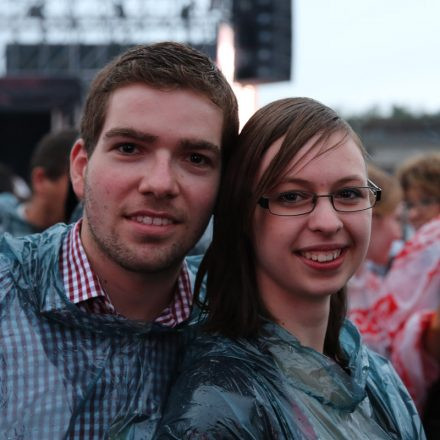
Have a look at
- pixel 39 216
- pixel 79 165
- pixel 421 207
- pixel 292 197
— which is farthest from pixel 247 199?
pixel 421 207

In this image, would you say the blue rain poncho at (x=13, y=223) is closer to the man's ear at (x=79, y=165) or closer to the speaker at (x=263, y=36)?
the man's ear at (x=79, y=165)

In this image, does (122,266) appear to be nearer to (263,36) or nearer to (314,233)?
(314,233)

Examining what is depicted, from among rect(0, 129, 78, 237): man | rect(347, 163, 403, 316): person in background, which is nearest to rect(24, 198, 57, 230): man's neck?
rect(0, 129, 78, 237): man

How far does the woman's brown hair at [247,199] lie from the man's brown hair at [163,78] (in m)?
0.08

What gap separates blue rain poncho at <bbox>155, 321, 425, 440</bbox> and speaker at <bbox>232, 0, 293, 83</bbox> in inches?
295

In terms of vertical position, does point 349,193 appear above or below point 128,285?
above

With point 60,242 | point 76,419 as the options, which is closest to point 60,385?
point 76,419

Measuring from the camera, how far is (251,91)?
331 inches

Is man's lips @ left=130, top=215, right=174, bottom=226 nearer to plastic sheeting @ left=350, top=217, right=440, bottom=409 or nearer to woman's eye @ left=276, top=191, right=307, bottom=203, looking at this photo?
woman's eye @ left=276, top=191, right=307, bottom=203

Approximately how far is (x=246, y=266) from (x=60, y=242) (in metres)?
0.42

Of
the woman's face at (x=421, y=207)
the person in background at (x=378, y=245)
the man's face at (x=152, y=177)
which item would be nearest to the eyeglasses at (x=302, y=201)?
the man's face at (x=152, y=177)

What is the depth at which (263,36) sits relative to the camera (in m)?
8.88

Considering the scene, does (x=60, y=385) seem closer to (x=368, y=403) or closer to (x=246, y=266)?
(x=246, y=266)

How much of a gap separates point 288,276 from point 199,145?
1.04 feet
